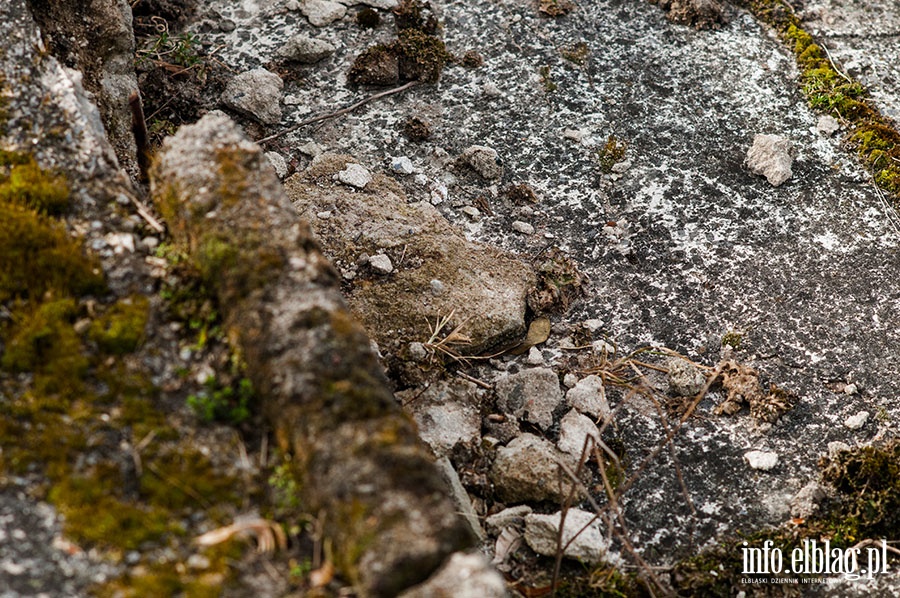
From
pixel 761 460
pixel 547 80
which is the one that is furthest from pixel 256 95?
pixel 761 460

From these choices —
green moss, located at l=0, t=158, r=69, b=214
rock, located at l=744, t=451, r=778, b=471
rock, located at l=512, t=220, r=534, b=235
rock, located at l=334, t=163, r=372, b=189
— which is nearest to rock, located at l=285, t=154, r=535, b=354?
rock, located at l=334, t=163, r=372, b=189

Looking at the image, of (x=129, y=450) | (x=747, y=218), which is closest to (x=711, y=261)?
(x=747, y=218)

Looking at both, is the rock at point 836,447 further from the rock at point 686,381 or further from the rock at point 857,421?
the rock at point 686,381

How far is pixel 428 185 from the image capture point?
11.4 ft

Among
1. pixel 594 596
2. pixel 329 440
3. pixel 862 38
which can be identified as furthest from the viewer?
pixel 862 38

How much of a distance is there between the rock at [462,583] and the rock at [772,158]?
2500mm

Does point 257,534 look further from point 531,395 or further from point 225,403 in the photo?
point 531,395

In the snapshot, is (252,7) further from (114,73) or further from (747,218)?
(747,218)

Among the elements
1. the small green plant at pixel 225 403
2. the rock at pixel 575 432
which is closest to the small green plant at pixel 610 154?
the rock at pixel 575 432

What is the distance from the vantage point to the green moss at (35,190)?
2.14m

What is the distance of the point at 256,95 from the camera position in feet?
12.0

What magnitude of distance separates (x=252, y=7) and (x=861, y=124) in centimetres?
293

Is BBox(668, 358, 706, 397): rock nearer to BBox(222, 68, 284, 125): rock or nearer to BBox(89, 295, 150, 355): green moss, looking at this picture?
BBox(89, 295, 150, 355): green moss

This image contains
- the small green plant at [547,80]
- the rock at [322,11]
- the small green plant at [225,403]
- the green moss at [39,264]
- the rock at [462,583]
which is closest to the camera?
the rock at [462,583]
